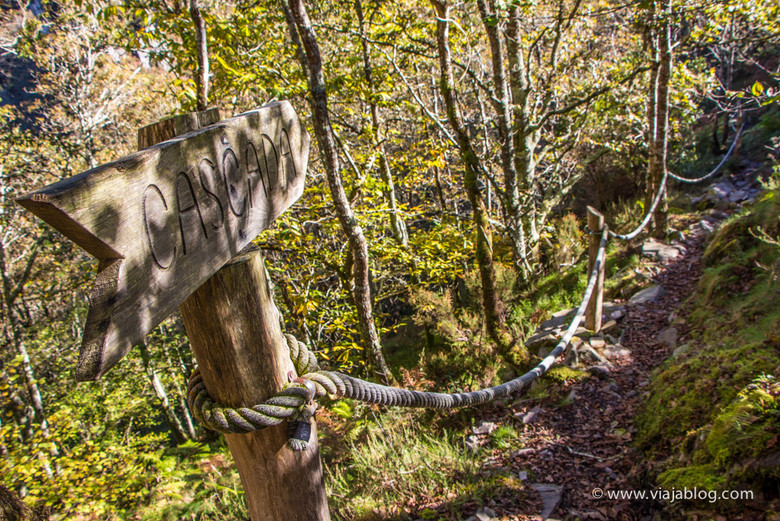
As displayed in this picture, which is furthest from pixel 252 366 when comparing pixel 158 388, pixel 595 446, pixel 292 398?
pixel 158 388

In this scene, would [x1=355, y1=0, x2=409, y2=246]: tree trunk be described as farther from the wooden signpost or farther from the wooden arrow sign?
the wooden arrow sign

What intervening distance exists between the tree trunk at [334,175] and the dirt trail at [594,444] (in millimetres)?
1721

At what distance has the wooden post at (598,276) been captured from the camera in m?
4.32

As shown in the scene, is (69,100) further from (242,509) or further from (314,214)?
(242,509)

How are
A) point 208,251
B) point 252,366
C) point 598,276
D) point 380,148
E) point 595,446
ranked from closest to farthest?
point 208,251
point 252,366
point 595,446
point 598,276
point 380,148

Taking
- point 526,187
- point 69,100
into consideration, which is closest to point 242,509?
point 526,187

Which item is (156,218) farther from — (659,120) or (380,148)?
(659,120)

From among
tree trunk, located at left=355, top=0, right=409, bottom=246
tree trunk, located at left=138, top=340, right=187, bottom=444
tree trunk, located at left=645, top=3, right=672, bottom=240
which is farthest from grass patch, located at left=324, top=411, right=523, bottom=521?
tree trunk, located at left=138, top=340, right=187, bottom=444

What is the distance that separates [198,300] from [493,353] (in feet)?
13.8

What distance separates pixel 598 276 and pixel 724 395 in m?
1.96

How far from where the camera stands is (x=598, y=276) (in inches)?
167

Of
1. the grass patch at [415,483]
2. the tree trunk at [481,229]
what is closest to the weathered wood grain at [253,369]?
the grass patch at [415,483]

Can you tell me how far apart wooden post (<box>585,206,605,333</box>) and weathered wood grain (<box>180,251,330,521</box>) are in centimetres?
391

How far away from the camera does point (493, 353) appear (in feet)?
15.6
